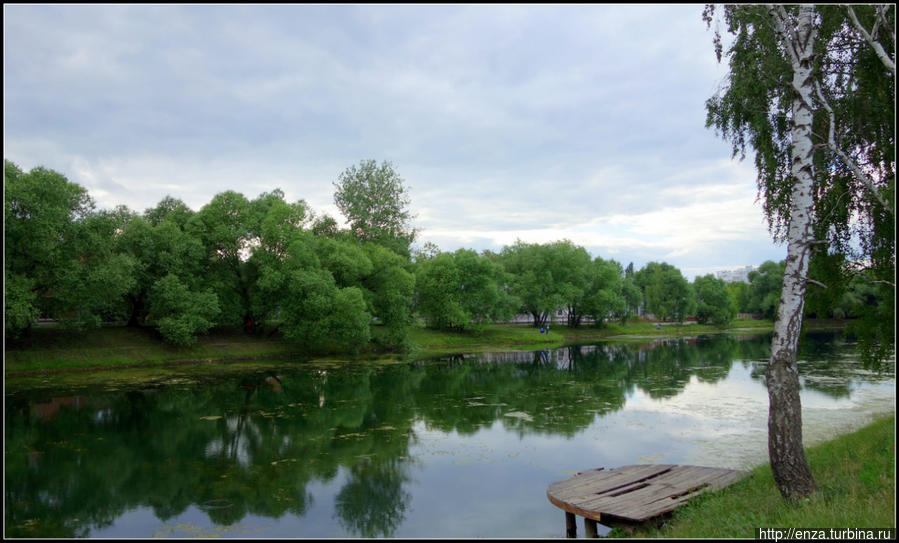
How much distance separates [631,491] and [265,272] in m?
34.0

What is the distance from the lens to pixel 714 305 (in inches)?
3302

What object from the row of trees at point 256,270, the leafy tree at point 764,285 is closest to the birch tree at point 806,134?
the row of trees at point 256,270

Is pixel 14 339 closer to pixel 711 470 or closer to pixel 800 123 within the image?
pixel 711 470

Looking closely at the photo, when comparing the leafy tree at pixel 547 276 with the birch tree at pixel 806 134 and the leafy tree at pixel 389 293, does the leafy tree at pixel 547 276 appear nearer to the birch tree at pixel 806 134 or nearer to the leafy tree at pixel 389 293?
the leafy tree at pixel 389 293

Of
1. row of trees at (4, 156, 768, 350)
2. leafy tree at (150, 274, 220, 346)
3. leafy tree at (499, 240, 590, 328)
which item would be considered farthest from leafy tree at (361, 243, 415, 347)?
leafy tree at (499, 240, 590, 328)

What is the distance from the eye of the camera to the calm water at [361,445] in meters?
10.3

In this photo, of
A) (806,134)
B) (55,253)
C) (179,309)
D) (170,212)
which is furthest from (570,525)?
(170,212)

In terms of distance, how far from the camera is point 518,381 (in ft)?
92.7

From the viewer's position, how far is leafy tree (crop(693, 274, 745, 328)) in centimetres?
8269

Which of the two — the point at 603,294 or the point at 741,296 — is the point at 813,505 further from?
the point at 741,296

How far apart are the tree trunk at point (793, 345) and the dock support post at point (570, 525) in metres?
3.29

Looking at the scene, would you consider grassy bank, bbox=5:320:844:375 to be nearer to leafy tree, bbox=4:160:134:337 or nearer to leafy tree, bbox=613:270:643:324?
leafy tree, bbox=4:160:134:337

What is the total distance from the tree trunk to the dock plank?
1.79 m

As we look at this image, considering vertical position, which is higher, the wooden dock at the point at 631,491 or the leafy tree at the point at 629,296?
the leafy tree at the point at 629,296
